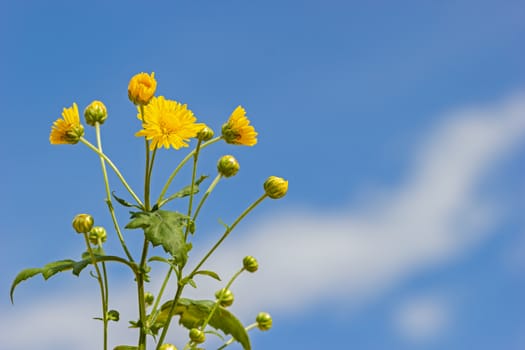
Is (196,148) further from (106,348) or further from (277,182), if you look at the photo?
(106,348)

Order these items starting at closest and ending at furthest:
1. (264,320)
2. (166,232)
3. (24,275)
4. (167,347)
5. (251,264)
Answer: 1. (166,232)
2. (167,347)
3. (24,275)
4. (251,264)
5. (264,320)

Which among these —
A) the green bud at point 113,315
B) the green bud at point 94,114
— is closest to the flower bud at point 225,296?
the green bud at point 113,315

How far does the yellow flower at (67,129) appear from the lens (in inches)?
93.5

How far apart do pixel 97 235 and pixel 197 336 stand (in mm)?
555

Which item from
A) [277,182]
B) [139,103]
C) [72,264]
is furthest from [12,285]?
[277,182]

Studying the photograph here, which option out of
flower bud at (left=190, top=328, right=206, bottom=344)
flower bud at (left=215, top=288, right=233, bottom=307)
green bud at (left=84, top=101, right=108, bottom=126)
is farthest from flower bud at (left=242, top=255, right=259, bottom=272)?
green bud at (left=84, top=101, right=108, bottom=126)

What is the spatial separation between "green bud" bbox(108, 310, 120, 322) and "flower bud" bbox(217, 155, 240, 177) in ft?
1.97

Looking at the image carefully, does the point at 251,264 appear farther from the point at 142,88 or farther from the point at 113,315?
the point at 142,88

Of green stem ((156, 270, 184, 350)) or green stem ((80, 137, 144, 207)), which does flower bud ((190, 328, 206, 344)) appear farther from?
green stem ((80, 137, 144, 207))

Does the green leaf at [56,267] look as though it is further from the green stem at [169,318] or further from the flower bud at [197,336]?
the flower bud at [197,336]

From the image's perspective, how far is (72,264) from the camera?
229 centimetres

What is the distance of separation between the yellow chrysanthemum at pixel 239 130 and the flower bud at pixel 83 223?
0.54m

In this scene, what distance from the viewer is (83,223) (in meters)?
2.30

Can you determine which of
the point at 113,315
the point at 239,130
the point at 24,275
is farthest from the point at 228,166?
the point at 24,275
